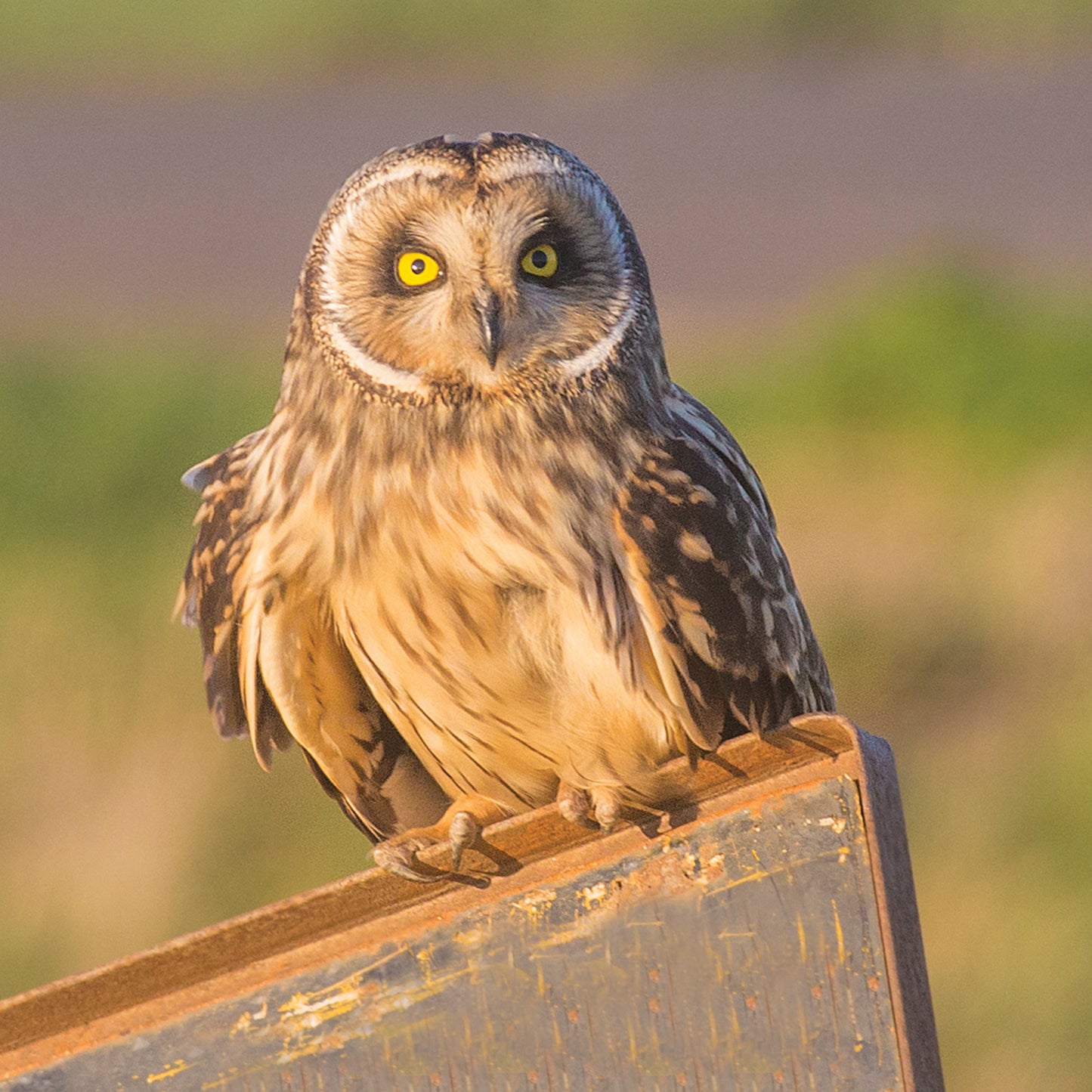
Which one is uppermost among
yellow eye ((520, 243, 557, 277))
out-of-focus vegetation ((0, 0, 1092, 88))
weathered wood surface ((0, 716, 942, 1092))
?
out-of-focus vegetation ((0, 0, 1092, 88))

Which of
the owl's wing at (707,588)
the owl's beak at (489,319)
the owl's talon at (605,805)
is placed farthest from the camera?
the owl's wing at (707,588)

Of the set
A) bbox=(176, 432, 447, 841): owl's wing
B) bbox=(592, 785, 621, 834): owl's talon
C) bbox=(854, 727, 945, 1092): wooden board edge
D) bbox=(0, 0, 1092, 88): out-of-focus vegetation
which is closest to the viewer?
bbox=(854, 727, 945, 1092): wooden board edge

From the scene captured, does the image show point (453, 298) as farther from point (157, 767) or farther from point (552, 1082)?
point (157, 767)

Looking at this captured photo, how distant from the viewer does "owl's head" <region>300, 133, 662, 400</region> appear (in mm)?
2916

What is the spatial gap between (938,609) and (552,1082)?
611 centimetres

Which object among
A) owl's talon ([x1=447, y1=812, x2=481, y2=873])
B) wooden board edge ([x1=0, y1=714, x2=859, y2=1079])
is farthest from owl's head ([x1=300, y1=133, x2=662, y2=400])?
wooden board edge ([x1=0, y1=714, x2=859, y2=1079])

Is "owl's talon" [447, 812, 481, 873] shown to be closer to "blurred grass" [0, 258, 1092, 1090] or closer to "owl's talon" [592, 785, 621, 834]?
"owl's talon" [592, 785, 621, 834]

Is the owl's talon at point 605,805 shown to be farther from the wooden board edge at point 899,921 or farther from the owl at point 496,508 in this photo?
the wooden board edge at point 899,921

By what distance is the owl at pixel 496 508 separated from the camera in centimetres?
296

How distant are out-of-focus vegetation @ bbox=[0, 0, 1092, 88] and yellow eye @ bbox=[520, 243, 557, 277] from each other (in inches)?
470

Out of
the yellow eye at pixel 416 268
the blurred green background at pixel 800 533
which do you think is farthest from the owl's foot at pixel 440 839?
the blurred green background at pixel 800 533

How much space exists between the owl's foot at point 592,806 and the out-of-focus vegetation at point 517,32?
487 inches

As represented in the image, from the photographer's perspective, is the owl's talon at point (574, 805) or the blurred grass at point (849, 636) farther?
the blurred grass at point (849, 636)

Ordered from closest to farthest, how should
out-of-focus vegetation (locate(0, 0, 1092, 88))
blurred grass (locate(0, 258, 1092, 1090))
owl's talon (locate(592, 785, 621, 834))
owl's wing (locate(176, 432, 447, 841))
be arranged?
owl's talon (locate(592, 785, 621, 834)) → owl's wing (locate(176, 432, 447, 841)) → blurred grass (locate(0, 258, 1092, 1090)) → out-of-focus vegetation (locate(0, 0, 1092, 88))
